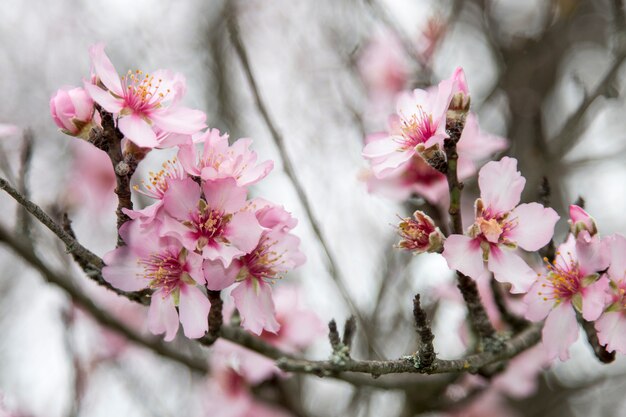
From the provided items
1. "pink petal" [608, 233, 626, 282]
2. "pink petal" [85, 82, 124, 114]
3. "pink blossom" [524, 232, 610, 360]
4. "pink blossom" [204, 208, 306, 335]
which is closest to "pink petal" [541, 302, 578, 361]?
"pink blossom" [524, 232, 610, 360]

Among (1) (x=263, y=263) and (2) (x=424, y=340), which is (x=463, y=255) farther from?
(1) (x=263, y=263)

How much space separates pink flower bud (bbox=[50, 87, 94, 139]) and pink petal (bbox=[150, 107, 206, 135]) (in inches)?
5.3

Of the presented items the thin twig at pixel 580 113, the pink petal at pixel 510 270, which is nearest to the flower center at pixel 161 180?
the pink petal at pixel 510 270

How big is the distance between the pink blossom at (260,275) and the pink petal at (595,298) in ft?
2.08

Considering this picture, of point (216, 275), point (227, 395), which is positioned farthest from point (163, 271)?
point (227, 395)

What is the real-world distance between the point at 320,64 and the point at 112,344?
211 cm

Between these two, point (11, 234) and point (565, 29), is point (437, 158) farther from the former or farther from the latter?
point (565, 29)

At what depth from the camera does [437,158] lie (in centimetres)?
156

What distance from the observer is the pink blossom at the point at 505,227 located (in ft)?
4.97

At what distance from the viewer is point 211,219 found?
1.48 metres

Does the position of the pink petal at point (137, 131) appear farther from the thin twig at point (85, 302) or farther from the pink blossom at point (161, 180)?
the thin twig at point (85, 302)

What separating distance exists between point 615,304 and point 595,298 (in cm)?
5

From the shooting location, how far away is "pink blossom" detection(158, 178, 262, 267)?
145 centimetres

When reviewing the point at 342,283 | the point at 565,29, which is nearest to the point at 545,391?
the point at 342,283
